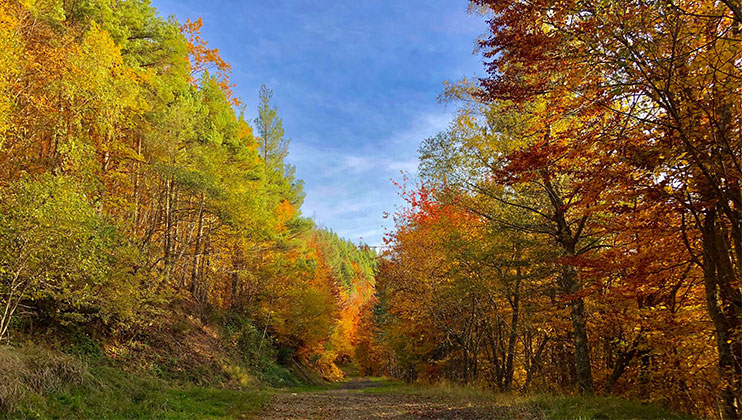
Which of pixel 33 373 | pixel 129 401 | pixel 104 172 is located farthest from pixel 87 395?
pixel 104 172

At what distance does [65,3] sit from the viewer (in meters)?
12.7

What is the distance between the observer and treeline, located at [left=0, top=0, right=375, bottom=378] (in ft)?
24.7

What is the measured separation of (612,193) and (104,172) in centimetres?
1515

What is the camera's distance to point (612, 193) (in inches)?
261

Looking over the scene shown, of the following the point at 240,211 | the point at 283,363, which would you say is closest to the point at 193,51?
the point at 240,211

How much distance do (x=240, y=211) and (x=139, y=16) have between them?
843 cm

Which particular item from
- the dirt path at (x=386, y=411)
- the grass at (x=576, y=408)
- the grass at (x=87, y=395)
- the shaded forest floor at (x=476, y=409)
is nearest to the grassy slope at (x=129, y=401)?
the grass at (x=87, y=395)

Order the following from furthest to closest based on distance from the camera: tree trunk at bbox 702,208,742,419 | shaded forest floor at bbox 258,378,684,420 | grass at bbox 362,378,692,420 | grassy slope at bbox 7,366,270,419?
shaded forest floor at bbox 258,378,684,420
grass at bbox 362,378,692,420
grassy slope at bbox 7,366,270,419
tree trunk at bbox 702,208,742,419

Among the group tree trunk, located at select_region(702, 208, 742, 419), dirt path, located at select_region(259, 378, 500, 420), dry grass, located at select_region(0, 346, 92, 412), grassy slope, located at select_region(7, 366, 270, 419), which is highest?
tree trunk, located at select_region(702, 208, 742, 419)

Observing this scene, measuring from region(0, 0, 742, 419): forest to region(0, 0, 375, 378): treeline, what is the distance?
0.25ft

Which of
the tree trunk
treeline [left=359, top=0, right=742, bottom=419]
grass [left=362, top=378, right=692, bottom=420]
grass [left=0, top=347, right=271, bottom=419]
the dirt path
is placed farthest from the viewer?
the dirt path

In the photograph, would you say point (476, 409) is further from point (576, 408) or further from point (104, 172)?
point (104, 172)

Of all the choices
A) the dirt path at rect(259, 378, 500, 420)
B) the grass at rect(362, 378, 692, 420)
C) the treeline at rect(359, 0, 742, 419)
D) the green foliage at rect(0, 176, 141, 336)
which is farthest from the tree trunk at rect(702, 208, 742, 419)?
the green foliage at rect(0, 176, 141, 336)

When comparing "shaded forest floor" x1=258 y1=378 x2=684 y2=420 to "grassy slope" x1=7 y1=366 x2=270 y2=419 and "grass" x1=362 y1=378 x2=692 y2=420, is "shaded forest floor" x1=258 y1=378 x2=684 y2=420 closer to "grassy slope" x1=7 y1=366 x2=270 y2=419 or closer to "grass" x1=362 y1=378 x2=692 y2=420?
"grass" x1=362 y1=378 x2=692 y2=420
